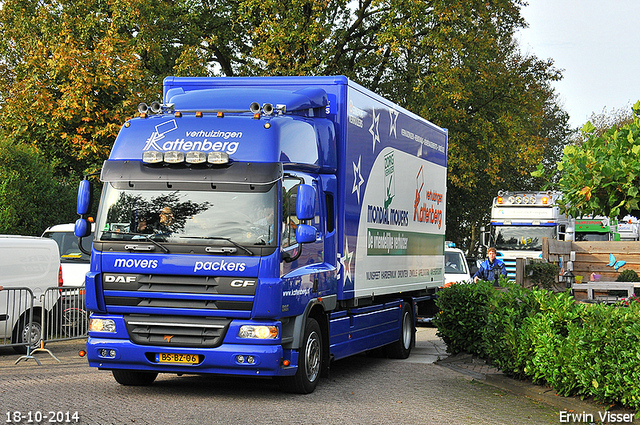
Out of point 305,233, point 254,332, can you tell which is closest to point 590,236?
point 305,233

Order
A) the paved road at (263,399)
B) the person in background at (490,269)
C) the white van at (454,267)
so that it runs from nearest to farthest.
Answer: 1. the paved road at (263,399)
2. the person in background at (490,269)
3. the white van at (454,267)

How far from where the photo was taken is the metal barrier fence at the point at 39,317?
41.3 feet

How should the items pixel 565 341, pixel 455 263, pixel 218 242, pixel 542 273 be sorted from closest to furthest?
pixel 218 242
pixel 565 341
pixel 542 273
pixel 455 263

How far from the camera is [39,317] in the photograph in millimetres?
13172

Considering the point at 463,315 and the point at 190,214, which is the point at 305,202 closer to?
the point at 190,214

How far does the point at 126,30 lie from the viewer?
2419 centimetres

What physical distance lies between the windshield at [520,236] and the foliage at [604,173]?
60.4 ft

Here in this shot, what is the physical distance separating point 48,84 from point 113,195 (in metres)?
12.3

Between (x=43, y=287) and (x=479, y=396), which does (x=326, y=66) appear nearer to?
(x=43, y=287)

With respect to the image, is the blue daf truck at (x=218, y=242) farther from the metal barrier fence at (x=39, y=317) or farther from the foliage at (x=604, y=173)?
the metal barrier fence at (x=39, y=317)

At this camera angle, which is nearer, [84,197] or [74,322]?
[84,197]

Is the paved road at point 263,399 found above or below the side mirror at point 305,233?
below

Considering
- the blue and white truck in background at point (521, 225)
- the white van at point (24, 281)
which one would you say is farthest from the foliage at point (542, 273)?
the white van at point (24, 281)

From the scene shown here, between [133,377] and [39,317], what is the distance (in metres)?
4.25
